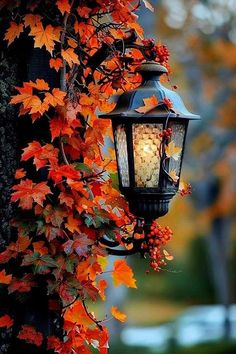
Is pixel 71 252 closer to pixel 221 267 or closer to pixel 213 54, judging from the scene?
pixel 213 54

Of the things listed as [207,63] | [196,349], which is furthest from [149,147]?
[207,63]

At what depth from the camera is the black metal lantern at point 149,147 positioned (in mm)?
2885

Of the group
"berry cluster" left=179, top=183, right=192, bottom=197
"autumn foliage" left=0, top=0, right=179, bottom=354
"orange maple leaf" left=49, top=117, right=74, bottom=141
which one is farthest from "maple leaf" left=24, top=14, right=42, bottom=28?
"berry cluster" left=179, top=183, right=192, bottom=197

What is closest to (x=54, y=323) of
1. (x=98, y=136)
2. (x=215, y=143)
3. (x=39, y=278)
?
(x=39, y=278)

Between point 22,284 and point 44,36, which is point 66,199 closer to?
point 22,284

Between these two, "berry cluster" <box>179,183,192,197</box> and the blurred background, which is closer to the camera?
"berry cluster" <box>179,183,192,197</box>

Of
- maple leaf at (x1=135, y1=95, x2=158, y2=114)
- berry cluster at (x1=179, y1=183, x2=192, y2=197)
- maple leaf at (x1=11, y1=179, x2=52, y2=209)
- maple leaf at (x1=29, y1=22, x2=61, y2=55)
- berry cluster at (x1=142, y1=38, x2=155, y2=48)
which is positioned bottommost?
berry cluster at (x1=179, y1=183, x2=192, y2=197)

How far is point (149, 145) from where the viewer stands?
2.92m

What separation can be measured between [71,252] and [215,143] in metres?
12.1

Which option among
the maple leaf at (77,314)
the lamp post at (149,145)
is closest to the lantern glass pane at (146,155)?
the lamp post at (149,145)

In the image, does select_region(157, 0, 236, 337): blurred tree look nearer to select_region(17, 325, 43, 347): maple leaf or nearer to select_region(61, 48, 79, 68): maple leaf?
select_region(61, 48, 79, 68): maple leaf

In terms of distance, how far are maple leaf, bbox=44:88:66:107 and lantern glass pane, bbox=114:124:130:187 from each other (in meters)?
0.25

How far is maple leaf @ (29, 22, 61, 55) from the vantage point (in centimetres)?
283

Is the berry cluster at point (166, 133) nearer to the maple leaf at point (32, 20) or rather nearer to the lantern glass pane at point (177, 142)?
the lantern glass pane at point (177, 142)
